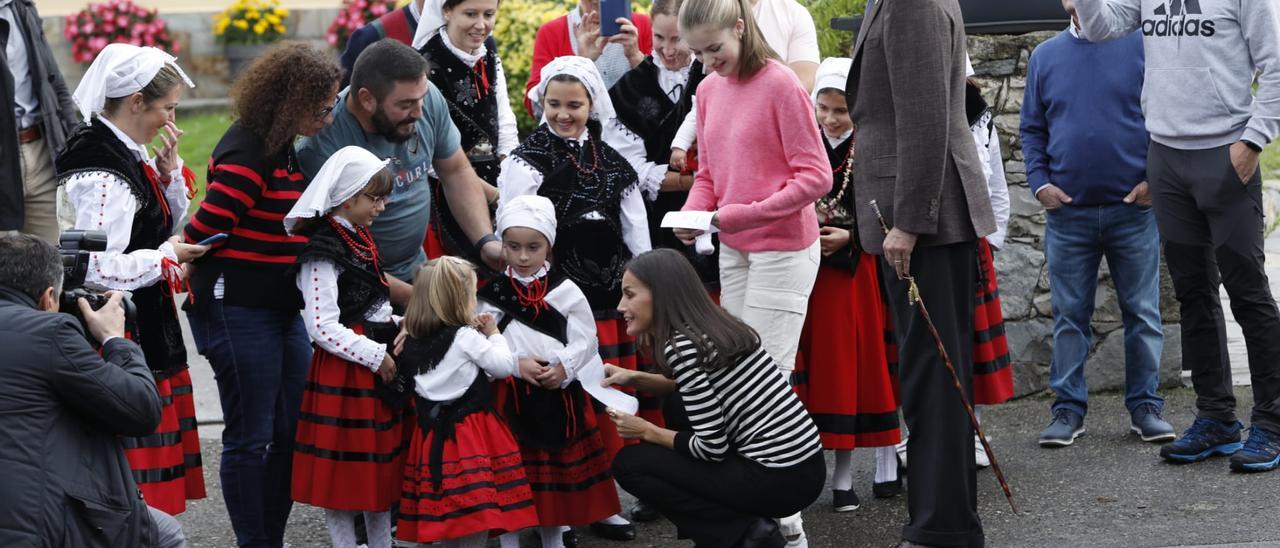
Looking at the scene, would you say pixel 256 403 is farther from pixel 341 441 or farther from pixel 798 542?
pixel 798 542

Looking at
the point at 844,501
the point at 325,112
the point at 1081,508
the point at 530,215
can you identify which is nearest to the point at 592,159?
the point at 530,215

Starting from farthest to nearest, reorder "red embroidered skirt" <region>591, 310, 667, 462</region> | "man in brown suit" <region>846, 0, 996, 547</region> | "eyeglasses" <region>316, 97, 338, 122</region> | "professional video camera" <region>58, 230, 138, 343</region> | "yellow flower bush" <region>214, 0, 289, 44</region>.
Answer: "yellow flower bush" <region>214, 0, 289, 44</region> → "red embroidered skirt" <region>591, 310, 667, 462</region> → "eyeglasses" <region>316, 97, 338, 122</region> → "man in brown suit" <region>846, 0, 996, 547</region> → "professional video camera" <region>58, 230, 138, 343</region>

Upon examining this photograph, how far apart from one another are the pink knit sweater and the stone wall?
2.12 m

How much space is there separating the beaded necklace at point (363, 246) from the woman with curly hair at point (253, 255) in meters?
0.12

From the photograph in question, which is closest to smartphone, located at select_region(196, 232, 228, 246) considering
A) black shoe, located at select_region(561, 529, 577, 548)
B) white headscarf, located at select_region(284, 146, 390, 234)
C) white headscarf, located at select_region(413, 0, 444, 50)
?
white headscarf, located at select_region(284, 146, 390, 234)

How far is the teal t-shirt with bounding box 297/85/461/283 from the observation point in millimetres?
5234

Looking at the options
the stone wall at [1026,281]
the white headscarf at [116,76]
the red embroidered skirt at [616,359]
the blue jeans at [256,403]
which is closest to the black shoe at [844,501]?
the red embroidered skirt at [616,359]

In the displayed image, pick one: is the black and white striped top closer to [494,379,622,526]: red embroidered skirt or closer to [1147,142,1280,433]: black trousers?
[494,379,622,526]: red embroidered skirt

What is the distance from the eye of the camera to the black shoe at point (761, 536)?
4.71 m

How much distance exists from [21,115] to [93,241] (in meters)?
2.59

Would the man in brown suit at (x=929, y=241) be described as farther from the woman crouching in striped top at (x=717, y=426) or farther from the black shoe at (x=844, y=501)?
the black shoe at (x=844, y=501)

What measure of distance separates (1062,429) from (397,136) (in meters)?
2.87

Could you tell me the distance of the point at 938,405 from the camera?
4691 mm

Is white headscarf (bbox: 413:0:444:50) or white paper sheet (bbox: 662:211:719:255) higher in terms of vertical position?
white headscarf (bbox: 413:0:444:50)
